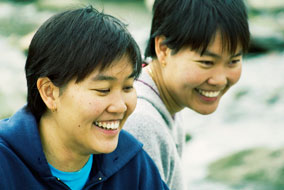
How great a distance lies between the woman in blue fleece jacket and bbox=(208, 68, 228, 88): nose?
60 cm

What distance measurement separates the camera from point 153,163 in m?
2.36

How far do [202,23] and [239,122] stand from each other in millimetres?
4158

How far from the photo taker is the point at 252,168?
17.0ft

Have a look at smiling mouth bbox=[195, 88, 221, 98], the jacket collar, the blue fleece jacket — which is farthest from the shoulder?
smiling mouth bbox=[195, 88, 221, 98]

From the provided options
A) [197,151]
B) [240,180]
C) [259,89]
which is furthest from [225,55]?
[259,89]

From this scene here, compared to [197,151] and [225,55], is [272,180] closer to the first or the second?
[197,151]

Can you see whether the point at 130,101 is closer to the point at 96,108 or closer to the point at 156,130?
the point at 96,108

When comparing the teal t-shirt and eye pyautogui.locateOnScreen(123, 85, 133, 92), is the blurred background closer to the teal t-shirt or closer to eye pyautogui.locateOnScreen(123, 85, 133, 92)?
eye pyautogui.locateOnScreen(123, 85, 133, 92)

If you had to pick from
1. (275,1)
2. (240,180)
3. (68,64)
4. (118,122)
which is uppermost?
(275,1)

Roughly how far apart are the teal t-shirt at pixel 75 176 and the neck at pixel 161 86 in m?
0.76

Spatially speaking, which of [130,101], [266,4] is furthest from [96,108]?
[266,4]

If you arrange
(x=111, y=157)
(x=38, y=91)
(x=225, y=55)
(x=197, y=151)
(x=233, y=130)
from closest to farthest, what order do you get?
1. (x=38, y=91)
2. (x=111, y=157)
3. (x=225, y=55)
4. (x=197, y=151)
5. (x=233, y=130)

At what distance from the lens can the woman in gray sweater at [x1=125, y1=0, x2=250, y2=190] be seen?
8.26 ft

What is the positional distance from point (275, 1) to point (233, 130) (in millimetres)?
7322
